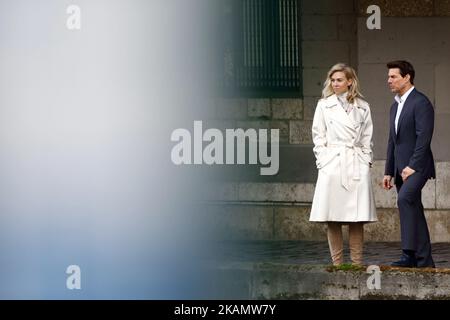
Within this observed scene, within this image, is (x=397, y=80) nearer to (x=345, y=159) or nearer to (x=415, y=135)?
(x=415, y=135)

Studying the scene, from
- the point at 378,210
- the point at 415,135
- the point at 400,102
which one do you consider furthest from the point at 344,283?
the point at 378,210

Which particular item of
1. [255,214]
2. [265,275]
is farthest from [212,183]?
[255,214]

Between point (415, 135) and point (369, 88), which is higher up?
point (369, 88)

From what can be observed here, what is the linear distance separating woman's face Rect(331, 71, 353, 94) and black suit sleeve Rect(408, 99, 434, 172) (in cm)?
51

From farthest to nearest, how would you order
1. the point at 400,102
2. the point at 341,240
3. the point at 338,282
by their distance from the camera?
the point at 341,240, the point at 400,102, the point at 338,282

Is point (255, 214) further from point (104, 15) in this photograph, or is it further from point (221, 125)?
point (104, 15)

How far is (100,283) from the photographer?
302 inches

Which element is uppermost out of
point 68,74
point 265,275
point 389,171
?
point 68,74

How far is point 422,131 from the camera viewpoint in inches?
398

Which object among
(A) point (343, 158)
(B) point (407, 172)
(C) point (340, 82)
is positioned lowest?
(B) point (407, 172)

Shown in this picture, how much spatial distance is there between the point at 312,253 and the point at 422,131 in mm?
2258

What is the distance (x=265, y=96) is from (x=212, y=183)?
5.34 m

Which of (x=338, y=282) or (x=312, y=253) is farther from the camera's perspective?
(x=312, y=253)

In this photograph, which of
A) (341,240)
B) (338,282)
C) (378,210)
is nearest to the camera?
(338,282)
